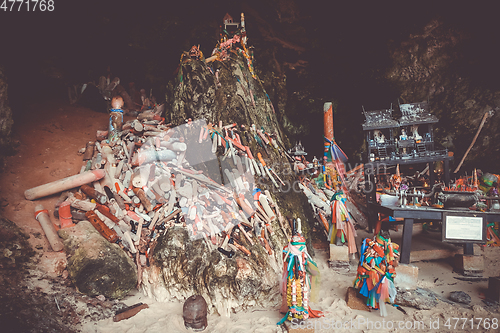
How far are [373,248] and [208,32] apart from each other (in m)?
10.0

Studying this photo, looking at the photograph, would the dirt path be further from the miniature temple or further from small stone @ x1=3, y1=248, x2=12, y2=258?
the miniature temple

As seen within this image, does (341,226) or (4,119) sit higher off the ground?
(4,119)

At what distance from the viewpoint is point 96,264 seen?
458 centimetres

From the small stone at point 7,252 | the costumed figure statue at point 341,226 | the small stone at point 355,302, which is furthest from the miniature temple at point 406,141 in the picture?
the small stone at point 7,252

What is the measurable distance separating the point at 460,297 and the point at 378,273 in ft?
5.98

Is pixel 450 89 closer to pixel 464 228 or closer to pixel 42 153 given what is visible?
pixel 464 228

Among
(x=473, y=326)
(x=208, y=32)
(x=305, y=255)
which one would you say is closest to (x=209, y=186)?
(x=305, y=255)

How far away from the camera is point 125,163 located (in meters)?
6.50

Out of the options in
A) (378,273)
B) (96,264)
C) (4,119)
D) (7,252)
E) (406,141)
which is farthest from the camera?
(406,141)

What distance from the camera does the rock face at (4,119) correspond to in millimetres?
5789

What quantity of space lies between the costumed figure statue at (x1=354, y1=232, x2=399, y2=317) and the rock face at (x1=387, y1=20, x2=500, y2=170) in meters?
8.70

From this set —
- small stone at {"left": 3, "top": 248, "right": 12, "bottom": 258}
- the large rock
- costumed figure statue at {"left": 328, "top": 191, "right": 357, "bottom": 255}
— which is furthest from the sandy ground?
costumed figure statue at {"left": 328, "top": 191, "right": 357, "bottom": 255}

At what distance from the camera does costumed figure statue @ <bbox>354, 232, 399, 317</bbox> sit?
4351 mm

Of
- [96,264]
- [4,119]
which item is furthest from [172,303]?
[4,119]
